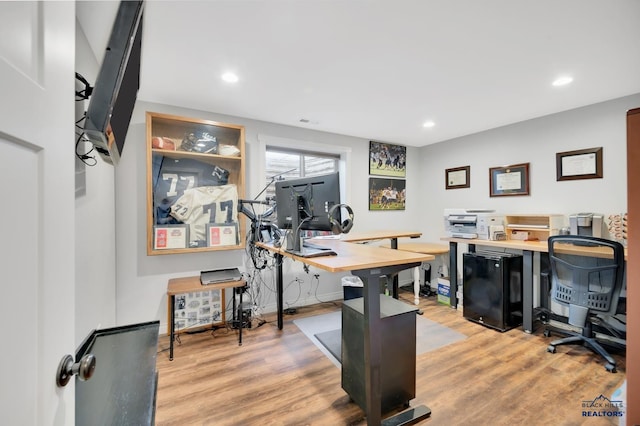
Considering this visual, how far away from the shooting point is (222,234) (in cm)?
295

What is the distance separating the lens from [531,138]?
10.9 feet

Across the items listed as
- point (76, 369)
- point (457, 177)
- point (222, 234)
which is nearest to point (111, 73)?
point (76, 369)

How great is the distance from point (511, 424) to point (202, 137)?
3.49 metres

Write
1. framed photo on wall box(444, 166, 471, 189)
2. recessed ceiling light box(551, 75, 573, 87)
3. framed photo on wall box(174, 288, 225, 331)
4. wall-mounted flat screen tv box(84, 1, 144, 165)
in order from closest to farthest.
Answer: wall-mounted flat screen tv box(84, 1, 144, 165) < recessed ceiling light box(551, 75, 573, 87) < framed photo on wall box(174, 288, 225, 331) < framed photo on wall box(444, 166, 471, 189)

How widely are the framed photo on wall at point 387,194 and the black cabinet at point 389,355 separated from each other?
268 centimetres

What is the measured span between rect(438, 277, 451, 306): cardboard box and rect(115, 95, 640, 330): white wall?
0.97 m

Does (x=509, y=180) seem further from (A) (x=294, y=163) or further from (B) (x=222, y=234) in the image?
(B) (x=222, y=234)

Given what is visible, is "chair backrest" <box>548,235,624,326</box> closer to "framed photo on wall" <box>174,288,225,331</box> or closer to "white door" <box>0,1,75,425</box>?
"white door" <box>0,1,75,425</box>

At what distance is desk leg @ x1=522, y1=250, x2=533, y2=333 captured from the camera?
2.79 meters

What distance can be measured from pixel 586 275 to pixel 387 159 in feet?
9.26

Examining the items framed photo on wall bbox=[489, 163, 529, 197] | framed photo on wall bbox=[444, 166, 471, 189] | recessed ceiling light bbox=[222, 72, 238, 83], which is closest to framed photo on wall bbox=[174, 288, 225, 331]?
recessed ceiling light bbox=[222, 72, 238, 83]

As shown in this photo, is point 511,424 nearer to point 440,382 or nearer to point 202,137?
point 440,382

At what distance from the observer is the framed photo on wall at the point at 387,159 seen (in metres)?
4.27

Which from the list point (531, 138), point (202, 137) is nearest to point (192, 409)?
point (202, 137)
